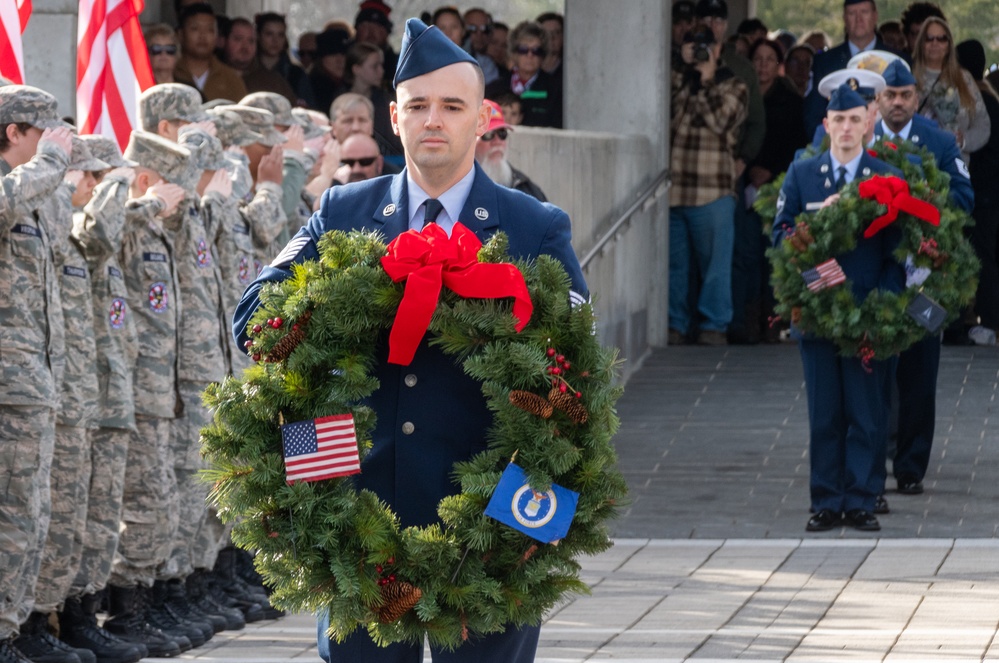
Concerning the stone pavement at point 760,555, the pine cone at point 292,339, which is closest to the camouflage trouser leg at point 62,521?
the stone pavement at point 760,555

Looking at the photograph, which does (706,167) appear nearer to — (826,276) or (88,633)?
(826,276)

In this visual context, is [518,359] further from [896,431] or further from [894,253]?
[896,431]

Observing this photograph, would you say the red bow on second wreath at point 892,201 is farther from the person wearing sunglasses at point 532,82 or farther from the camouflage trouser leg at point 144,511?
the person wearing sunglasses at point 532,82

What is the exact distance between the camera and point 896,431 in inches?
448

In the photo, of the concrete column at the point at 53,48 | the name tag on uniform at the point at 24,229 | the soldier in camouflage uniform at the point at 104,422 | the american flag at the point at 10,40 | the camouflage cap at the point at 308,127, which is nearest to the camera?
the name tag on uniform at the point at 24,229

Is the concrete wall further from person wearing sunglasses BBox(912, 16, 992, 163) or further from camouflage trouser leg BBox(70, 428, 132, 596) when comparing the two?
camouflage trouser leg BBox(70, 428, 132, 596)

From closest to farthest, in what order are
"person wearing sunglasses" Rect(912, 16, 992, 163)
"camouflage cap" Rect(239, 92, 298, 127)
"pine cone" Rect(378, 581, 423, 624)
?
1. "pine cone" Rect(378, 581, 423, 624)
2. "camouflage cap" Rect(239, 92, 298, 127)
3. "person wearing sunglasses" Rect(912, 16, 992, 163)

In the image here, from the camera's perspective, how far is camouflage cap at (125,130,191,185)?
7.63m

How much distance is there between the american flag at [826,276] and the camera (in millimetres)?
9734

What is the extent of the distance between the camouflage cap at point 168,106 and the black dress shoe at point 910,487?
187 inches

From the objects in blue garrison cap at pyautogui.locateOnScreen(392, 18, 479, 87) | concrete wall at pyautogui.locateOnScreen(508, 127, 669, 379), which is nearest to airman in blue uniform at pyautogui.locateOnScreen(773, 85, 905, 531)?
concrete wall at pyautogui.locateOnScreen(508, 127, 669, 379)

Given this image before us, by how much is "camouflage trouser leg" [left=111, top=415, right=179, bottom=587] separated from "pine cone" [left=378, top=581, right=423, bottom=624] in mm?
3820

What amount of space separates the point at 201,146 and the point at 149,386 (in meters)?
1.06

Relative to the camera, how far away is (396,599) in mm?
3807
